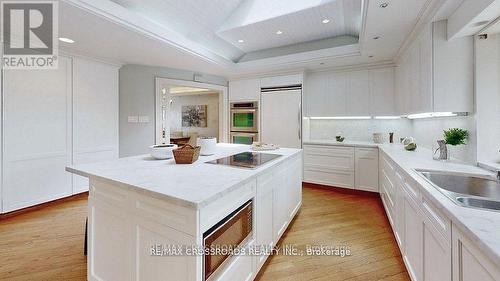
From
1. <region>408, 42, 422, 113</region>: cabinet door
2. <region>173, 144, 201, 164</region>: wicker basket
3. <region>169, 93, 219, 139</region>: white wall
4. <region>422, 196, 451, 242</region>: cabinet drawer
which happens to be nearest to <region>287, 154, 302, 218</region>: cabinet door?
<region>173, 144, 201, 164</region>: wicker basket

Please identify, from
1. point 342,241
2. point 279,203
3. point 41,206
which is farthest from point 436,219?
point 41,206

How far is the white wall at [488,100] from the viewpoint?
5.72ft

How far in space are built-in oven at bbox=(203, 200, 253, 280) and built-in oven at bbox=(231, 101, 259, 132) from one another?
10.9ft

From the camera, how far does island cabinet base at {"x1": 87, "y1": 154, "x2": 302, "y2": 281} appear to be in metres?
1.04

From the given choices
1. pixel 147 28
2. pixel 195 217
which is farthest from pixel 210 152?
pixel 147 28

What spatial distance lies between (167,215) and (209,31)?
3181 mm

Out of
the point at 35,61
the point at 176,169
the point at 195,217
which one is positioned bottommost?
the point at 195,217

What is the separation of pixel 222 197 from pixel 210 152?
1061 mm

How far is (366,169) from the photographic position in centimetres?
360

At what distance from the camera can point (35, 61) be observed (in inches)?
118

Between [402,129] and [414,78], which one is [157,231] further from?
[402,129]

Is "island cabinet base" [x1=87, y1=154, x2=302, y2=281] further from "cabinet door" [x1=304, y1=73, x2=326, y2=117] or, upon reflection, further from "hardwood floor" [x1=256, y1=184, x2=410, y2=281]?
"cabinet door" [x1=304, y1=73, x2=326, y2=117]

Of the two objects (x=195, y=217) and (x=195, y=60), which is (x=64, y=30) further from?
(x=195, y=217)

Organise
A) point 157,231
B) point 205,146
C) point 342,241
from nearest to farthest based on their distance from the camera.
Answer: point 157,231 → point 205,146 → point 342,241
